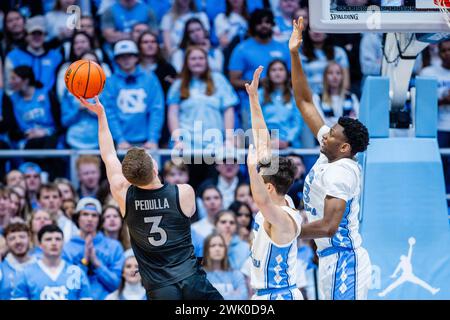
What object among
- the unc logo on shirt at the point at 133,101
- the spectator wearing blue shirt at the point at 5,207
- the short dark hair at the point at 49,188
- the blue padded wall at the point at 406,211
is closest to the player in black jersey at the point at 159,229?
the blue padded wall at the point at 406,211

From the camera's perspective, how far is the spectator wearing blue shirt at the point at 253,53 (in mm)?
11398

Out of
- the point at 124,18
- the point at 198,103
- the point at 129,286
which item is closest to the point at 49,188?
the point at 129,286

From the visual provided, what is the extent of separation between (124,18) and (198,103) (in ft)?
5.16

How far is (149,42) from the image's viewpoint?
37.8 feet

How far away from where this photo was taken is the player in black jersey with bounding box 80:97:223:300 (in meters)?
7.14

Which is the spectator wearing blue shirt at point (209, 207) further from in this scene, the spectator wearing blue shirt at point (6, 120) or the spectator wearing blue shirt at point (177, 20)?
the spectator wearing blue shirt at point (6, 120)

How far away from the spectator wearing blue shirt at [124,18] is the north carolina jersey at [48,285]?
3087mm

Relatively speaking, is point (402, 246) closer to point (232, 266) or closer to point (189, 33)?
point (232, 266)

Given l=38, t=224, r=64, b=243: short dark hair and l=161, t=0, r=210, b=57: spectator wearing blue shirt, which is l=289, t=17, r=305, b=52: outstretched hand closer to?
l=38, t=224, r=64, b=243: short dark hair

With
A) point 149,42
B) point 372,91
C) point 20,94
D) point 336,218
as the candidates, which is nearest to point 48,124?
point 20,94

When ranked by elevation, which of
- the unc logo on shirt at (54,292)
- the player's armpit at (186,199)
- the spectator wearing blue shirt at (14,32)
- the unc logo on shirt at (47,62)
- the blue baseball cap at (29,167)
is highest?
the spectator wearing blue shirt at (14,32)

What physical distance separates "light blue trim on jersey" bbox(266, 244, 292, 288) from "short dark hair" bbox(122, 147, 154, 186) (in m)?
0.97

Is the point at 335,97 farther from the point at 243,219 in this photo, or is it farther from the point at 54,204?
the point at 54,204

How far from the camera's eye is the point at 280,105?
11008mm
